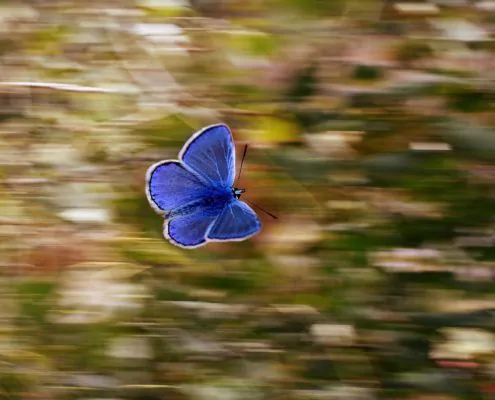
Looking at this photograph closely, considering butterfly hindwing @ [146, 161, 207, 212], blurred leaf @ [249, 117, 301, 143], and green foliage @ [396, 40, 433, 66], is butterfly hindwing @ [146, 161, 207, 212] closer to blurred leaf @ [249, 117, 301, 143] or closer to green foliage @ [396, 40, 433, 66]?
blurred leaf @ [249, 117, 301, 143]

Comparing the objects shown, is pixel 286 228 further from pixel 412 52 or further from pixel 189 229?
pixel 412 52

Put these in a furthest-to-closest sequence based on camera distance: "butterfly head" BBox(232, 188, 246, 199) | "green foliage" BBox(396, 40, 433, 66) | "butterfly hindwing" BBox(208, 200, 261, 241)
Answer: "green foliage" BBox(396, 40, 433, 66)
"butterfly head" BBox(232, 188, 246, 199)
"butterfly hindwing" BBox(208, 200, 261, 241)

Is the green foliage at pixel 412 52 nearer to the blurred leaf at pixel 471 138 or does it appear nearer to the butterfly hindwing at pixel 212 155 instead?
the blurred leaf at pixel 471 138

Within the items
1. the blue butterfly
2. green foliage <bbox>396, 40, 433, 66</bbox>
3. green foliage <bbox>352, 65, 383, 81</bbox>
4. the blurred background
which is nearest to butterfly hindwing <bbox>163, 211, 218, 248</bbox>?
the blue butterfly

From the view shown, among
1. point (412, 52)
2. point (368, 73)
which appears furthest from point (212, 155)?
point (412, 52)

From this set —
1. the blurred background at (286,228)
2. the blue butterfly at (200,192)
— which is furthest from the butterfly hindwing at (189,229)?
the blurred background at (286,228)

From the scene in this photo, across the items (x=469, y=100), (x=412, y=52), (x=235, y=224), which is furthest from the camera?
(x=412, y=52)

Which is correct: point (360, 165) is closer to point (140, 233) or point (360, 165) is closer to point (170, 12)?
point (140, 233)
